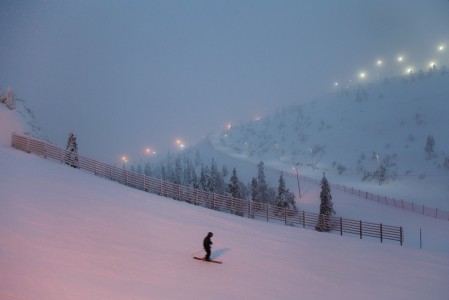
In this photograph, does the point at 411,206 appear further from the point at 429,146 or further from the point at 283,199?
the point at 429,146

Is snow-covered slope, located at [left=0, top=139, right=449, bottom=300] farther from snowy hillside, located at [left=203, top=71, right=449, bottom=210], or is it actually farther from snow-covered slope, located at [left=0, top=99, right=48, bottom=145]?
snowy hillside, located at [left=203, top=71, right=449, bottom=210]

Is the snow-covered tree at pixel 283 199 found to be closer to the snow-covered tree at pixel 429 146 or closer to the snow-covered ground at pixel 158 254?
the snow-covered ground at pixel 158 254

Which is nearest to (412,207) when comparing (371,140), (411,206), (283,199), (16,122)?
(411,206)

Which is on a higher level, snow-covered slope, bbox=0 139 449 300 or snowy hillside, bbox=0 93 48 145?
snowy hillside, bbox=0 93 48 145

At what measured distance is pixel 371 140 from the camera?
99562 millimetres

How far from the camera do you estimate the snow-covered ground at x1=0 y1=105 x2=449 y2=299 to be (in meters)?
10.6

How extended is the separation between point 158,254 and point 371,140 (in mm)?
96959

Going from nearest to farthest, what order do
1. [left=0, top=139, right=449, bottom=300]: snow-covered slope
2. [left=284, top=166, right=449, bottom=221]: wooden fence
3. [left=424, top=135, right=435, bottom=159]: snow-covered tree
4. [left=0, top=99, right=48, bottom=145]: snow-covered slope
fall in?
[left=0, top=139, right=449, bottom=300]: snow-covered slope → [left=0, top=99, right=48, bottom=145]: snow-covered slope → [left=284, top=166, right=449, bottom=221]: wooden fence → [left=424, top=135, right=435, bottom=159]: snow-covered tree

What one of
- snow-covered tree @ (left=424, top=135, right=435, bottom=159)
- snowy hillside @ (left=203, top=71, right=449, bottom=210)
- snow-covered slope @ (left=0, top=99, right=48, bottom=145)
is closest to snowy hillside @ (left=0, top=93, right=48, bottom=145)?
snow-covered slope @ (left=0, top=99, right=48, bottom=145)

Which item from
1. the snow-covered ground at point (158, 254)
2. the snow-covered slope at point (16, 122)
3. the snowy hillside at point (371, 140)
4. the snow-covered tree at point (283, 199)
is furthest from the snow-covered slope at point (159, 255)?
the snowy hillside at point (371, 140)

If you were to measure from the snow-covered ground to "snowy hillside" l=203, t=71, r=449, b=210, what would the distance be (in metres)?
42.8

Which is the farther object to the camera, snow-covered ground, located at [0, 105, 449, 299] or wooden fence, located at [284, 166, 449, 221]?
wooden fence, located at [284, 166, 449, 221]

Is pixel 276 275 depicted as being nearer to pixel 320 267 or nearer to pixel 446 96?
pixel 320 267

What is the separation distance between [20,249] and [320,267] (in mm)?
12675
